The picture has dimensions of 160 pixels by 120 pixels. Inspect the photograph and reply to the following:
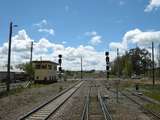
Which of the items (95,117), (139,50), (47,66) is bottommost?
(95,117)

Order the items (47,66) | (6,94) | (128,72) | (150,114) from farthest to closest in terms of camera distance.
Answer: (128,72)
(47,66)
(6,94)
(150,114)

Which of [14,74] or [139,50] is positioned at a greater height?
[139,50]

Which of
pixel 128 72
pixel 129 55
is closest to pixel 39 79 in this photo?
pixel 128 72

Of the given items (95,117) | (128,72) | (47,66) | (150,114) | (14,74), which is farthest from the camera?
(128,72)

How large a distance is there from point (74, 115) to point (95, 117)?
1334mm

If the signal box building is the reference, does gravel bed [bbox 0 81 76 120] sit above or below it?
below

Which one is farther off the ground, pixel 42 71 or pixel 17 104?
pixel 42 71

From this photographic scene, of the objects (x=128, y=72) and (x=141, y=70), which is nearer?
(x=128, y=72)

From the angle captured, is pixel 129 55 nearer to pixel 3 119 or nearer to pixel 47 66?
pixel 47 66

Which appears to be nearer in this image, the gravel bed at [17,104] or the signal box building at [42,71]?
the gravel bed at [17,104]

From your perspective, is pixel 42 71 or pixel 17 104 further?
pixel 42 71

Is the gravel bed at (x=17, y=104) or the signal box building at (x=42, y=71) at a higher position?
the signal box building at (x=42, y=71)

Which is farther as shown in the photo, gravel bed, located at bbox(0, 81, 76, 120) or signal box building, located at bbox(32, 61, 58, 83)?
signal box building, located at bbox(32, 61, 58, 83)

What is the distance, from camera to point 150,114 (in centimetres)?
1675
